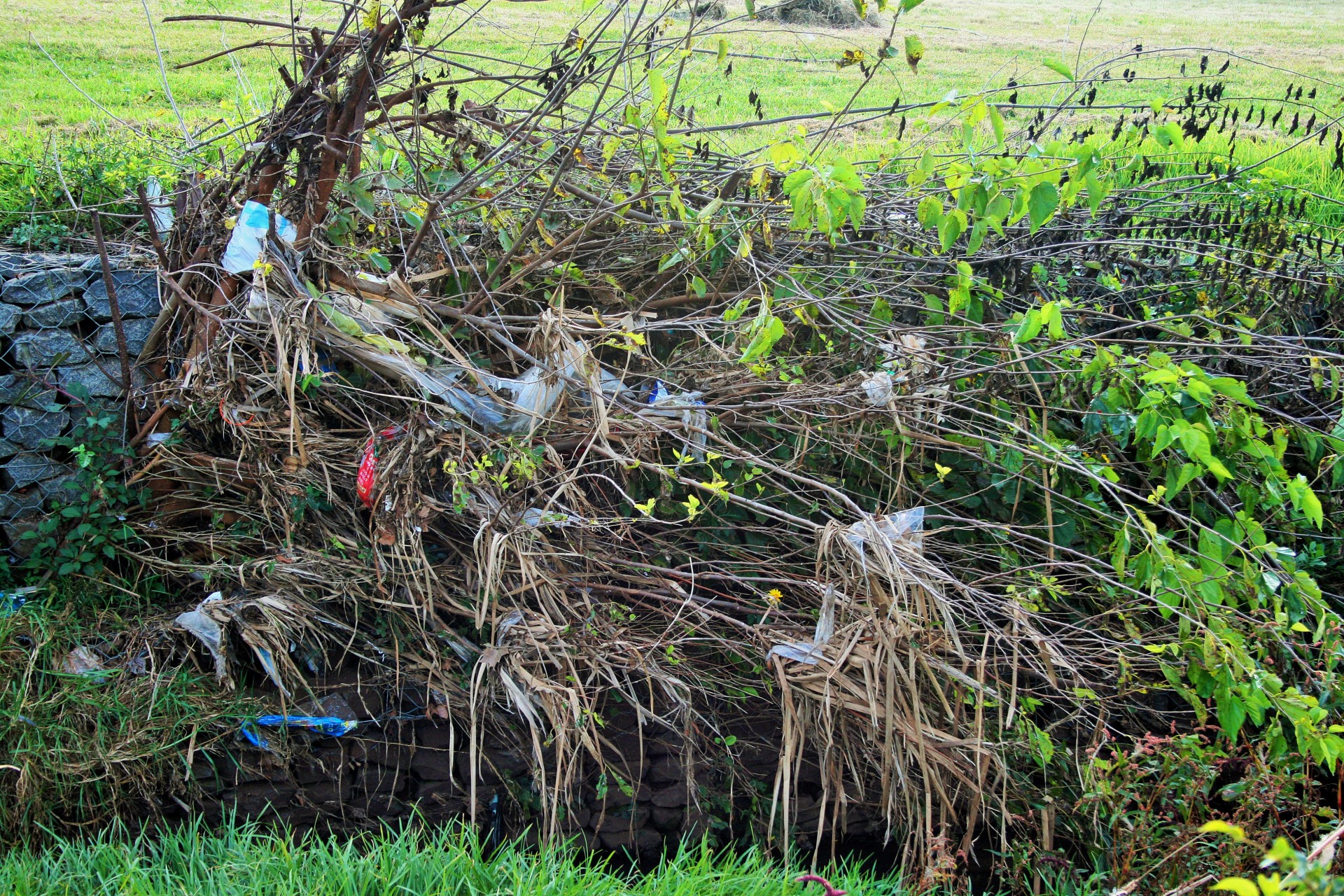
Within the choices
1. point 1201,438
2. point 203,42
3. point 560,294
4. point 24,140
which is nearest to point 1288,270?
point 1201,438

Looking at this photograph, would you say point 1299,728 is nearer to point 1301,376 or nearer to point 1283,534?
point 1283,534

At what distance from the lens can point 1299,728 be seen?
219 centimetres

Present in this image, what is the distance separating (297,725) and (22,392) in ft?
5.45

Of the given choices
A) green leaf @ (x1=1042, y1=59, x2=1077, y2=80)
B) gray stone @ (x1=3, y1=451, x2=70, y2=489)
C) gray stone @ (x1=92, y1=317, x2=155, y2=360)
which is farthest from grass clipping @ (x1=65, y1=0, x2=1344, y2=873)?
gray stone @ (x1=3, y1=451, x2=70, y2=489)

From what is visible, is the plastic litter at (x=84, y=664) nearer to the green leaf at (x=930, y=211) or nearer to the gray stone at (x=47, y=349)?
the gray stone at (x=47, y=349)

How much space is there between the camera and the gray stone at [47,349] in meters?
3.28

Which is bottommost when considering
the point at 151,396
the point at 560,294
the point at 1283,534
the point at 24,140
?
the point at 1283,534

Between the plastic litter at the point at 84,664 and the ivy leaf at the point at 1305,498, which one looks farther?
the plastic litter at the point at 84,664

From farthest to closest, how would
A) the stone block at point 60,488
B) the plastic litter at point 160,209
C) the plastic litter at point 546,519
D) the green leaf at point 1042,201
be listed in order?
the plastic litter at point 160,209 → the stone block at point 60,488 → the plastic litter at point 546,519 → the green leaf at point 1042,201

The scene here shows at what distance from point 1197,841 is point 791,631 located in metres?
1.23

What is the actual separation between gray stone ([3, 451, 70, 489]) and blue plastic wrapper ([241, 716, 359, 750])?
1315 millimetres

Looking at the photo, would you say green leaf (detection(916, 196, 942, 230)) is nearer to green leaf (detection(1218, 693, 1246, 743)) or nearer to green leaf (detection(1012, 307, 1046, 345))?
green leaf (detection(1012, 307, 1046, 345))

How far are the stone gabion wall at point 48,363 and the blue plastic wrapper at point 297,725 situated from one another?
123cm

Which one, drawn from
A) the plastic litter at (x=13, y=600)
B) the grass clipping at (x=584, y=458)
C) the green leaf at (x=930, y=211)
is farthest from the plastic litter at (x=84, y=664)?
the green leaf at (x=930, y=211)
